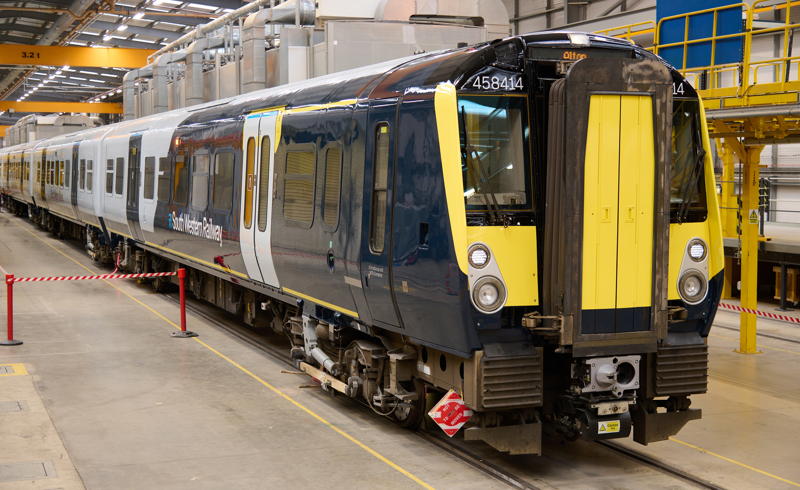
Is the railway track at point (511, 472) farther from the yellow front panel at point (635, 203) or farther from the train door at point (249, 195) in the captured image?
the train door at point (249, 195)

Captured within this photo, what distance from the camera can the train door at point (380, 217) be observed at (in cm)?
665

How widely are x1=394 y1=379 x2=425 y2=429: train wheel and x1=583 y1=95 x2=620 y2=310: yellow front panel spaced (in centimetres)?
189

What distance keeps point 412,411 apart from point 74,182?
1816 cm

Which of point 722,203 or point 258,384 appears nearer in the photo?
point 258,384

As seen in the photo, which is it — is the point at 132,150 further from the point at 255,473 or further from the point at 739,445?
the point at 739,445

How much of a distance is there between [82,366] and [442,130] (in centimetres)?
638

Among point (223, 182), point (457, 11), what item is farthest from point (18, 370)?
point (457, 11)

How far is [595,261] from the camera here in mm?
5867

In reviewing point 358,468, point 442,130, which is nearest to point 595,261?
point 442,130

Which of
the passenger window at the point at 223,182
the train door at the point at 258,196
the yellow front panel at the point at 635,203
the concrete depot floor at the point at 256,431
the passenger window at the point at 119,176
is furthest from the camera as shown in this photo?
the passenger window at the point at 119,176

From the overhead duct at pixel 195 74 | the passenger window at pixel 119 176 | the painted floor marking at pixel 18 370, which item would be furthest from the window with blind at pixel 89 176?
the painted floor marking at pixel 18 370

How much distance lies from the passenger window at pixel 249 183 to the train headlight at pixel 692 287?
17.3 ft

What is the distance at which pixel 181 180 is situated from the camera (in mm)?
13031

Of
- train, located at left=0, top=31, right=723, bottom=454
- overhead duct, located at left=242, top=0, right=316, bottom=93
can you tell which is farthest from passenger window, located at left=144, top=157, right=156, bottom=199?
train, located at left=0, top=31, right=723, bottom=454
